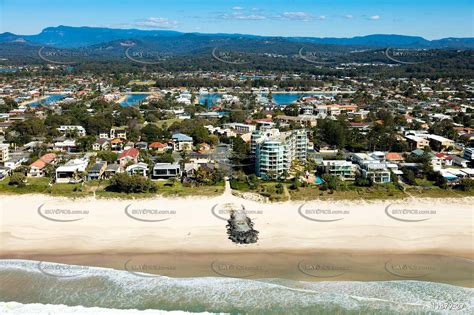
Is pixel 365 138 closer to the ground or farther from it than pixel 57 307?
farther from it

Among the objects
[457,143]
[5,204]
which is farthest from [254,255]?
[457,143]

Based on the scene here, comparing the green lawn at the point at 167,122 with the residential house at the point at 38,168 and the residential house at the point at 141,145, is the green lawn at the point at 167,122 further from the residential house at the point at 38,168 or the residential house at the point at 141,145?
the residential house at the point at 38,168

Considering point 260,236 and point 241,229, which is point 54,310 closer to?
point 241,229

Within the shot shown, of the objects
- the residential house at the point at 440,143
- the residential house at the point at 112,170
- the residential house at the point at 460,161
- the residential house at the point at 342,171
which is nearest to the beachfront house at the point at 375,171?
the residential house at the point at 342,171

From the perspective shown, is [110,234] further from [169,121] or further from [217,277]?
[169,121]

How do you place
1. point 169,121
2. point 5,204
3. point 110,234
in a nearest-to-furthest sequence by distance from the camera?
point 110,234 → point 5,204 → point 169,121

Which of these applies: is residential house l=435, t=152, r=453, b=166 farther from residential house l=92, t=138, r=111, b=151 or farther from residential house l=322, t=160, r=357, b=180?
residential house l=92, t=138, r=111, b=151
